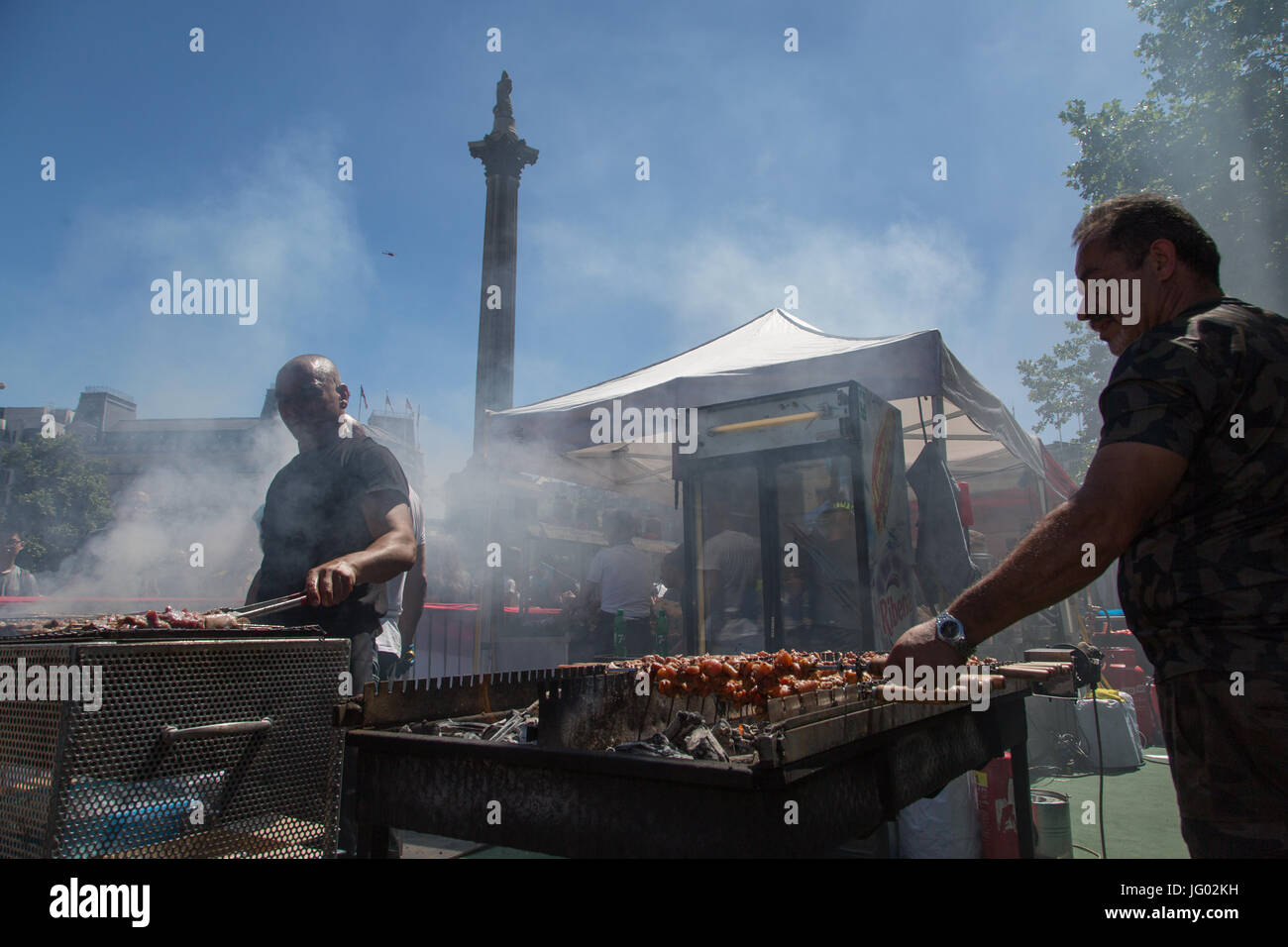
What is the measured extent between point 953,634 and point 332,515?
8.48 ft

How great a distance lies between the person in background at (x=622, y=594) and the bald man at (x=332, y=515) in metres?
4.29

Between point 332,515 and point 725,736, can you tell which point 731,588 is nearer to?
point 725,736

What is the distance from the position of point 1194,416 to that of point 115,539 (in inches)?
518

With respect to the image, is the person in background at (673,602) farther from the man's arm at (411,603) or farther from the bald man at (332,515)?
the bald man at (332,515)

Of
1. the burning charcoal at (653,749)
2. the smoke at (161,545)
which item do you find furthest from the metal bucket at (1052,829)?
the smoke at (161,545)

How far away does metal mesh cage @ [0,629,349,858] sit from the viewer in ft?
4.65

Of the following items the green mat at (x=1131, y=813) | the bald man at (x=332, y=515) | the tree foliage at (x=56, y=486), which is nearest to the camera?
the bald man at (x=332, y=515)

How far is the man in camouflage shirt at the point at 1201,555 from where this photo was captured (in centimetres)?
156

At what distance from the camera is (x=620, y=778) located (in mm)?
1700

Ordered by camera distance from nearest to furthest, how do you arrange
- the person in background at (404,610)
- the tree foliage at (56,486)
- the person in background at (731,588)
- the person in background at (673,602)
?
the person in background at (404,610) → the person in background at (731,588) → the person in background at (673,602) → the tree foliage at (56,486)

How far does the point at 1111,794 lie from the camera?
6.26m

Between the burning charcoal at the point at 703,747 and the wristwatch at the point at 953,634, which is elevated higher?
the wristwatch at the point at 953,634
